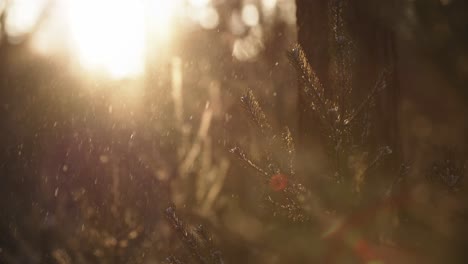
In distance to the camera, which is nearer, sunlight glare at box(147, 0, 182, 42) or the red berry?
the red berry

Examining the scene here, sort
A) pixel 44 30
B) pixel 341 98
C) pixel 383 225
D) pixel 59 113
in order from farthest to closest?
pixel 44 30, pixel 59 113, pixel 383 225, pixel 341 98

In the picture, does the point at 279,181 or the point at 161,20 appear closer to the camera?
the point at 279,181

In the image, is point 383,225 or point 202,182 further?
point 202,182

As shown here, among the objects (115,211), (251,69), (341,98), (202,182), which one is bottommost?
(202,182)

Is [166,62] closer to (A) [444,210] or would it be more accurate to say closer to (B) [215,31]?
(B) [215,31]

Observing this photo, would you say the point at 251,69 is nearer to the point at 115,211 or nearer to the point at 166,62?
the point at 166,62

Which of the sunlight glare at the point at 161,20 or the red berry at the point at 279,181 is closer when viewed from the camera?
the red berry at the point at 279,181

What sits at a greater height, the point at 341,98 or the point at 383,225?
the point at 341,98

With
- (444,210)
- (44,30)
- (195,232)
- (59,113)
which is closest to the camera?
(195,232)

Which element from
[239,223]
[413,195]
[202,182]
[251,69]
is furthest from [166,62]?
[413,195]
